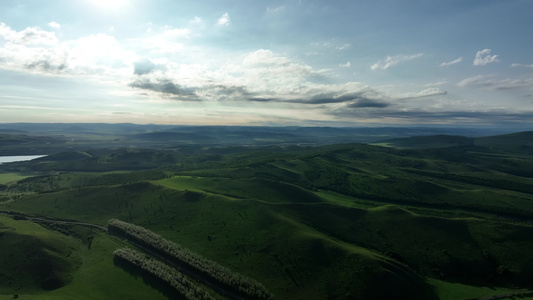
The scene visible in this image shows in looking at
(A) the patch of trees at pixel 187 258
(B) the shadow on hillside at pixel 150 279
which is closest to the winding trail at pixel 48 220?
(A) the patch of trees at pixel 187 258

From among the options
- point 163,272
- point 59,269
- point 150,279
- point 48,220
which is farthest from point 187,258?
point 48,220

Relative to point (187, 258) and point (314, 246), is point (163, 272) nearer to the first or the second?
point (187, 258)

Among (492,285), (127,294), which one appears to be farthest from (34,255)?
(492,285)

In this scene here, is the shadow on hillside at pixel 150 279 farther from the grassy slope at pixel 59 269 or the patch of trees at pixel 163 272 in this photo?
the grassy slope at pixel 59 269

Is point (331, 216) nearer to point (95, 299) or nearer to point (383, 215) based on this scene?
point (383, 215)

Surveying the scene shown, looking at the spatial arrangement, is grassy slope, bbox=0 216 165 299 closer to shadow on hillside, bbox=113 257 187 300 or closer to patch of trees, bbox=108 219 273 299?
shadow on hillside, bbox=113 257 187 300
